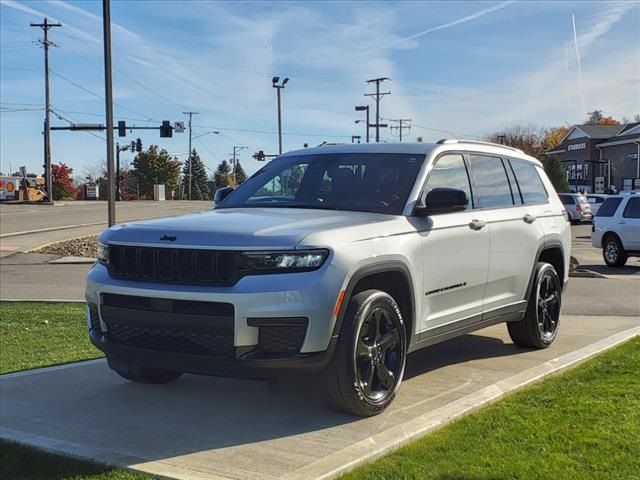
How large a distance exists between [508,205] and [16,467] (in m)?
4.36

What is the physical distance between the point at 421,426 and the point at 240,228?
162 centimetres

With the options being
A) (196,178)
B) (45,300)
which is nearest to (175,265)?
(45,300)

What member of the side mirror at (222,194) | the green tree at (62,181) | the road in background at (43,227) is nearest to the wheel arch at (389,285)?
the side mirror at (222,194)

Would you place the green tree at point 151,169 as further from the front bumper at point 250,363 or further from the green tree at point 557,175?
the front bumper at point 250,363

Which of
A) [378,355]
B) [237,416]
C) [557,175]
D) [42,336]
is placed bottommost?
[42,336]

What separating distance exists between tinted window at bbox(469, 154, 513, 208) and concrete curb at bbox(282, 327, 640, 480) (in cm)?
142

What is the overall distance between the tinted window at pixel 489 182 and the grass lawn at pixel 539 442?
162 centimetres

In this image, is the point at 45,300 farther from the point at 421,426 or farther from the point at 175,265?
the point at 421,426

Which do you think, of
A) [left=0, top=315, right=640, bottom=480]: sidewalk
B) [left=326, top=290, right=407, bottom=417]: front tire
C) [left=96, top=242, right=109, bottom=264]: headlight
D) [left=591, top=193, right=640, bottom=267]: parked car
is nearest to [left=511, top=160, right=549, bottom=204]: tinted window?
[left=0, top=315, right=640, bottom=480]: sidewalk

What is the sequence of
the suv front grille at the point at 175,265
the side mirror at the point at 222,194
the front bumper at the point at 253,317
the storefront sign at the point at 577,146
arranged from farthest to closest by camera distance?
the storefront sign at the point at 577,146 → the side mirror at the point at 222,194 → the suv front grille at the point at 175,265 → the front bumper at the point at 253,317

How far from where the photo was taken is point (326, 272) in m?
4.15

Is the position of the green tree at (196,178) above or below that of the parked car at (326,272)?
above

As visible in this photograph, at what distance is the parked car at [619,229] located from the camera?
57.4ft

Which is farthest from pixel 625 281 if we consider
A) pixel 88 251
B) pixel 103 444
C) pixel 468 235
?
pixel 88 251
